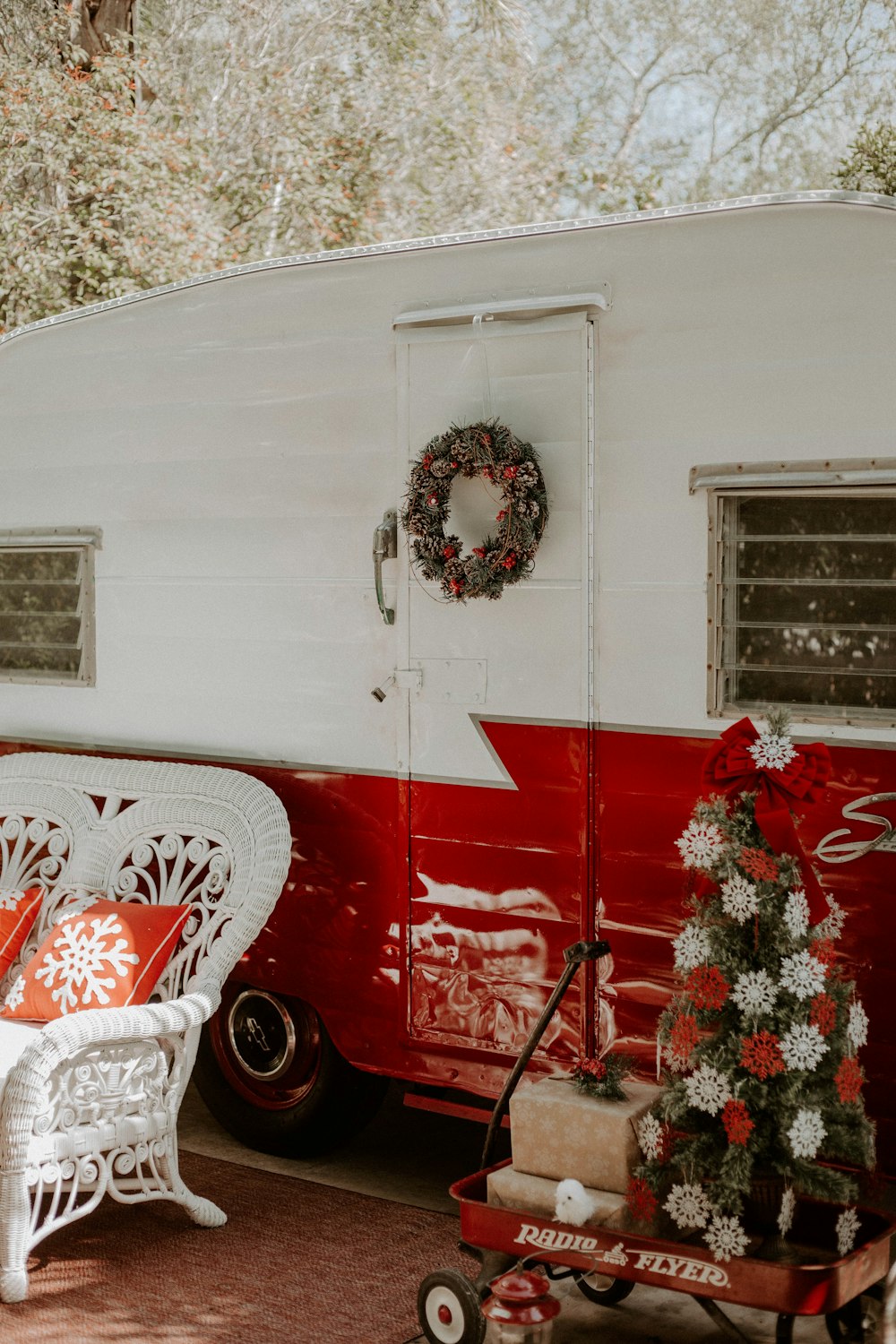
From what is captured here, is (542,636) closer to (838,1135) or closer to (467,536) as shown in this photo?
(467,536)

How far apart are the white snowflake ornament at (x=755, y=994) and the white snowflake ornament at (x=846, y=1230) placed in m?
0.49

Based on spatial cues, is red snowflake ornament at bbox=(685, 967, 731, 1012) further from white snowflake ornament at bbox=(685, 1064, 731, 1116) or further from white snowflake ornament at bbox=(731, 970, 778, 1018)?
white snowflake ornament at bbox=(685, 1064, 731, 1116)

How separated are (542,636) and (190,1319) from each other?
2.11 m

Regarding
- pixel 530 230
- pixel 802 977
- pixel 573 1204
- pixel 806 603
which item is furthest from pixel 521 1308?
pixel 530 230

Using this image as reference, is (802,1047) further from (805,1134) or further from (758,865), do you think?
(758,865)

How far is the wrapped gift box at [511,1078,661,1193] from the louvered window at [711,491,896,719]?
111 centimetres

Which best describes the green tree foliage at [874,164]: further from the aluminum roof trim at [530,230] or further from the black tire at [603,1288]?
the black tire at [603,1288]

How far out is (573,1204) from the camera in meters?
3.49

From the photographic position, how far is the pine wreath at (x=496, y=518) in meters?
4.34

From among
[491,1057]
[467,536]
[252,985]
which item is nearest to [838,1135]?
[491,1057]

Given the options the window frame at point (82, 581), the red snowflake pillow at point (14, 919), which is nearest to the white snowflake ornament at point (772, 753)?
the red snowflake pillow at point (14, 919)

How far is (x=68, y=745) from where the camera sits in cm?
567

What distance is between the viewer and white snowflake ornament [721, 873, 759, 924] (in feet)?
11.4

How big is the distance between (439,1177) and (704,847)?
1992mm
